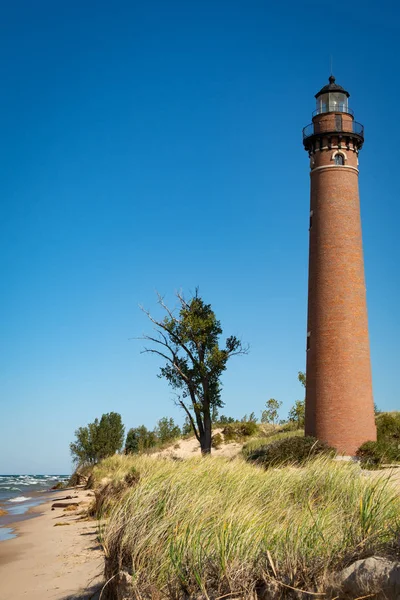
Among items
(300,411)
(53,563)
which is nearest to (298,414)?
(300,411)

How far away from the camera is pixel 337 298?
27.1 metres

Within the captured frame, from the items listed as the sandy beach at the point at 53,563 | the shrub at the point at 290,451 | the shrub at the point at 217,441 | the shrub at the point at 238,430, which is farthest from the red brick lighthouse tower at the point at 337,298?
the shrub at the point at 238,430

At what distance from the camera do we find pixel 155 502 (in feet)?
28.1

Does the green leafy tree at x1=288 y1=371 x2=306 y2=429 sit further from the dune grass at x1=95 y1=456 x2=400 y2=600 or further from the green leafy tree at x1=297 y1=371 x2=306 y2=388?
the dune grass at x1=95 y1=456 x2=400 y2=600

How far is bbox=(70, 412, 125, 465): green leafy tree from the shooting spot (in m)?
56.8

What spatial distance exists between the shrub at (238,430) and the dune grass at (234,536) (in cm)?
3376

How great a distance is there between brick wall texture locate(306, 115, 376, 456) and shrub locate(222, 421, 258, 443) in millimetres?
16410

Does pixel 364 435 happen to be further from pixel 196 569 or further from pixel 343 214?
pixel 196 569

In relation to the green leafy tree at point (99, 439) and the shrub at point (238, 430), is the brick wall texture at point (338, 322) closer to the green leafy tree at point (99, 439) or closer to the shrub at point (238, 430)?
the shrub at point (238, 430)

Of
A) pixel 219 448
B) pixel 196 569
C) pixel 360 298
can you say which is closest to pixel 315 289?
pixel 360 298

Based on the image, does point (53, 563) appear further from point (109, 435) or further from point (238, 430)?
point (109, 435)

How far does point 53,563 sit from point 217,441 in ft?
103

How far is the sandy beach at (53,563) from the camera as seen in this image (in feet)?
29.6

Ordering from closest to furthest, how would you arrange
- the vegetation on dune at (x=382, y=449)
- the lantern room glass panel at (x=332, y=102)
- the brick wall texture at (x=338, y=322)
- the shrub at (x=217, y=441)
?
the vegetation on dune at (x=382, y=449) → the brick wall texture at (x=338, y=322) → the lantern room glass panel at (x=332, y=102) → the shrub at (x=217, y=441)
